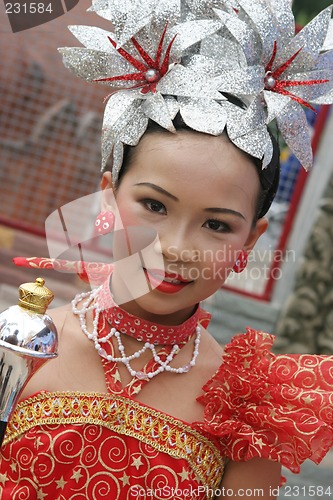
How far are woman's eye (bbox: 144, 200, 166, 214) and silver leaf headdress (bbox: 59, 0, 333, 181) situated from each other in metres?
0.13

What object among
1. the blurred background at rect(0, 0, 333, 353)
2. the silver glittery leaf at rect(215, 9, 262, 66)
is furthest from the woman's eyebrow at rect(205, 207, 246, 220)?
the blurred background at rect(0, 0, 333, 353)

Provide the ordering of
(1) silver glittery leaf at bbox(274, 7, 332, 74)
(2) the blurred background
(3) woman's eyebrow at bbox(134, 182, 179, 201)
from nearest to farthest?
(3) woman's eyebrow at bbox(134, 182, 179, 201)
(1) silver glittery leaf at bbox(274, 7, 332, 74)
(2) the blurred background

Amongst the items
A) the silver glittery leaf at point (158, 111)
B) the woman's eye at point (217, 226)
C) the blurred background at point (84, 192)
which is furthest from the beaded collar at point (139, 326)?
the blurred background at point (84, 192)

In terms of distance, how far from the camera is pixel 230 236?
1.64 meters

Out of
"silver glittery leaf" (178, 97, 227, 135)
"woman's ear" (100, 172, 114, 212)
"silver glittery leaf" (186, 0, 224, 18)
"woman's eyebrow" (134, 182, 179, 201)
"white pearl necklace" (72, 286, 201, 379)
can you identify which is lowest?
"white pearl necklace" (72, 286, 201, 379)

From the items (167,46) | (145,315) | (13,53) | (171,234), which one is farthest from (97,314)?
(13,53)

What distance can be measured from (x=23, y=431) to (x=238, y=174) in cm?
68

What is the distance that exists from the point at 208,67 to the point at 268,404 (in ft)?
2.30

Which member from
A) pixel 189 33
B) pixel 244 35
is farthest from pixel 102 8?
pixel 244 35

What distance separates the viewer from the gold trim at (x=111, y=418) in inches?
64.6

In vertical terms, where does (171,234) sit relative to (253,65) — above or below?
below

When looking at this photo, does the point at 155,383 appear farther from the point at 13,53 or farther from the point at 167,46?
the point at 13,53

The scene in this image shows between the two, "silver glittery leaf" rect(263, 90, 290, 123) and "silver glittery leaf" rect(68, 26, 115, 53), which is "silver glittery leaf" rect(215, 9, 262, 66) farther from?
"silver glittery leaf" rect(68, 26, 115, 53)

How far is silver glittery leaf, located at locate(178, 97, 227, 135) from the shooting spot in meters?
1.58
